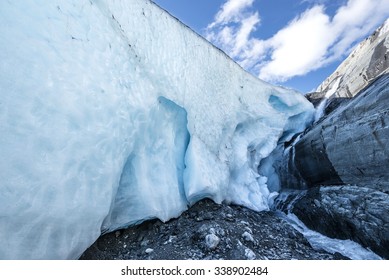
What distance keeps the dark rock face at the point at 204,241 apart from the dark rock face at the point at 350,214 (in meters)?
0.47

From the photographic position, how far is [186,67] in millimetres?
4223

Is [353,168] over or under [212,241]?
over

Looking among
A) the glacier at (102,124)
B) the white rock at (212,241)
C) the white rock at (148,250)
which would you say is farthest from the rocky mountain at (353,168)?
the white rock at (148,250)

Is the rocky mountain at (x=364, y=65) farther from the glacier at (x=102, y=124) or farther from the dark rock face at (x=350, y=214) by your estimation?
the glacier at (x=102, y=124)

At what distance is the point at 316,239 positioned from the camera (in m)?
3.92

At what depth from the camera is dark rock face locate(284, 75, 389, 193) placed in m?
3.56

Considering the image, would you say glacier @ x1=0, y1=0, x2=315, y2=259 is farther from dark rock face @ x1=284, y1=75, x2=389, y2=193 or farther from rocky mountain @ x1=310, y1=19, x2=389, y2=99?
rocky mountain @ x1=310, y1=19, x2=389, y2=99

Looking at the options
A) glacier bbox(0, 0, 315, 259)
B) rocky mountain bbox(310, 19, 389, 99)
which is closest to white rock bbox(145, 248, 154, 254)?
glacier bbox(0, 0, 315, 259)

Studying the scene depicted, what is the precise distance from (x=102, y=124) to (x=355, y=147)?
141 inches

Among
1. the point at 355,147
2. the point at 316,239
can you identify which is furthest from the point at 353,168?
the point at 316,239

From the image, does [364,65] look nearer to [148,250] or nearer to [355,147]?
[355,147]

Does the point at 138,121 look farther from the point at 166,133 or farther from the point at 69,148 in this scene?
the point at 69,148

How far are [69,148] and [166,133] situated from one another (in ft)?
5.06

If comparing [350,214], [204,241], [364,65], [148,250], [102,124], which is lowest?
[148,250]
